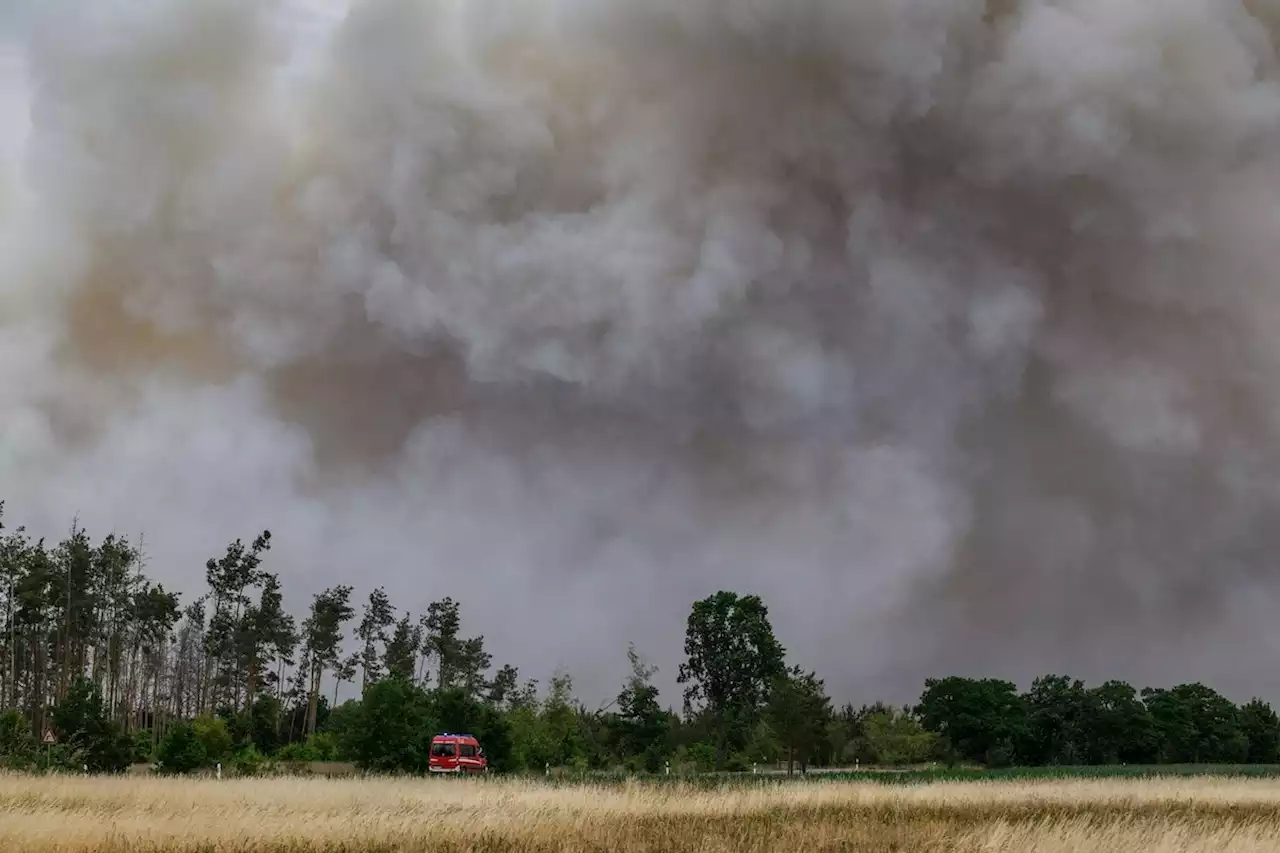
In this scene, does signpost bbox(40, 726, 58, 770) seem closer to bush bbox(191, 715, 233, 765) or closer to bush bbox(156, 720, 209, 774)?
bush bbox(156, 720, 209, 774)

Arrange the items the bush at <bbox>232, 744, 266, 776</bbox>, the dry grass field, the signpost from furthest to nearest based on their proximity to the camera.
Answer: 1. the bush at <bbox>232, 744, 266, 776</bbox>
2. the signpost
3. the dry grass field

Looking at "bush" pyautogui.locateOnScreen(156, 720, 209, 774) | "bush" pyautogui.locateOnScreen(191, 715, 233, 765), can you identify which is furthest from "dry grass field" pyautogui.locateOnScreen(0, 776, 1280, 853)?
"bush" pyautogui.locateOnScreen(191, 715, 233, 765)

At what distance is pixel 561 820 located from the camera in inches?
860

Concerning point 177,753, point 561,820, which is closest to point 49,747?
point 177,753

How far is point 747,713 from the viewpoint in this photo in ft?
319

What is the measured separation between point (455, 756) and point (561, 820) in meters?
31.2

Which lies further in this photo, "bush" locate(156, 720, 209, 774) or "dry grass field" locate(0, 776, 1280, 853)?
"bush" locate(156, 720, 209, 774)

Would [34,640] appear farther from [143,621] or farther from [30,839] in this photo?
[30,839]

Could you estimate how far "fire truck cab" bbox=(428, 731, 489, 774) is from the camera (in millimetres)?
51031

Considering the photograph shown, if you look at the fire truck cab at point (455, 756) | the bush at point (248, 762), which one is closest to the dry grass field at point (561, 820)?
the fire truck cab at point (455, 756)

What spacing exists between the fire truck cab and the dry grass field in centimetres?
1657

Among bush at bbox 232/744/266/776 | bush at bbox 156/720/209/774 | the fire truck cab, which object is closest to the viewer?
bush at bbox 156/720/209/774

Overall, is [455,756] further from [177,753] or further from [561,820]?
[561,820]

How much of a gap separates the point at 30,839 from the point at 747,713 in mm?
84538
